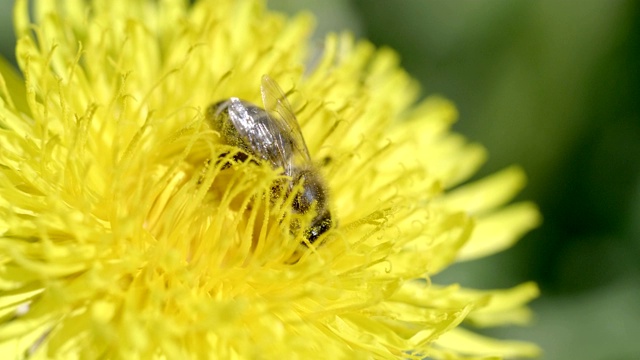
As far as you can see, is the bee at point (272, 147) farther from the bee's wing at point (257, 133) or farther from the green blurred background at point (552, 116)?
the green blurred background at point (552, 116)

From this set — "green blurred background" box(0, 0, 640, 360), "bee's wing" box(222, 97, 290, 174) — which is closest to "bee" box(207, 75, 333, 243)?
"bee's wing" box(222, 97, 290, 174)

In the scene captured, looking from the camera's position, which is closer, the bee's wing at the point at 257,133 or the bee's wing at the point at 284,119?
the bee's wing at the point at 257,133

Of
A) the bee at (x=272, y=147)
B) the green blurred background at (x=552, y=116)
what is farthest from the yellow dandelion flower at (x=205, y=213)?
the green blurred background at (x=552, y=116)

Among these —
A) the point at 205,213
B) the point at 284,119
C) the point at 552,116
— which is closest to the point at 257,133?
the point at 284,119

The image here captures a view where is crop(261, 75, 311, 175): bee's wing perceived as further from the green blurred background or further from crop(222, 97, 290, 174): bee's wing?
the green blurred background

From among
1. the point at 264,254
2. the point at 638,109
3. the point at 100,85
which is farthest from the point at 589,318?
the point at 100,85

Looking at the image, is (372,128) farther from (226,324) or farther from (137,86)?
(226,324)
